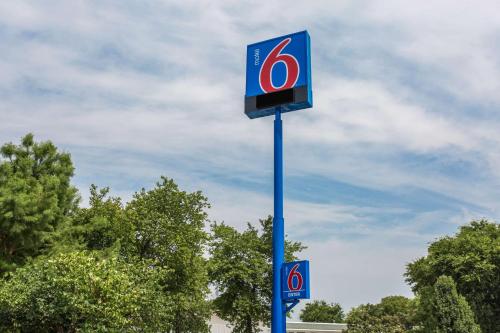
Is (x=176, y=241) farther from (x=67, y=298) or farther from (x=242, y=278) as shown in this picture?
(x=67, y=298)

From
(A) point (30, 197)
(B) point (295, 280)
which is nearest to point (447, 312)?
(B) point (295, 280)

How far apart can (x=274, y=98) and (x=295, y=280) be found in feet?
20.7

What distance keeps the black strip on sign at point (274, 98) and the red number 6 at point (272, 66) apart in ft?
0.52

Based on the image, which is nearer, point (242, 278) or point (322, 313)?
point (242, 278)

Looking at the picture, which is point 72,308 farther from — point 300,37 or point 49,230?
point 300,37

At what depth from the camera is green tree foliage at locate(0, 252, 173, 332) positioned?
21.7m

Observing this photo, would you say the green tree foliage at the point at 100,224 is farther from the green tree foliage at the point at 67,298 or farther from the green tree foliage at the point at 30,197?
the green tree foliage at the point at 67,298

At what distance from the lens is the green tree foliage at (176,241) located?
40.5 meters

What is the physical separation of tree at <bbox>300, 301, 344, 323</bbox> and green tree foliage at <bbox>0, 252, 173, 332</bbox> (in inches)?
3781

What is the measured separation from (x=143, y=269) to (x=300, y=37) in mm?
13852

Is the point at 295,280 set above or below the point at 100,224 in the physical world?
below

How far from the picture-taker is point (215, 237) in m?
50.5

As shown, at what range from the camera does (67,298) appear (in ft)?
70.2

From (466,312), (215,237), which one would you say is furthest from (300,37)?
(215,237)
